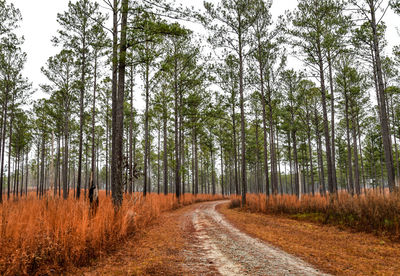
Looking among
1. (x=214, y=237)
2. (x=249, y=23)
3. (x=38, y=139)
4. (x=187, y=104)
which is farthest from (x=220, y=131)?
(x=38, y=139)

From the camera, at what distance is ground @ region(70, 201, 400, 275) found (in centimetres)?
312

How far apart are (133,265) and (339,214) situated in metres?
7.44

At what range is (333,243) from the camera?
4.97 meters

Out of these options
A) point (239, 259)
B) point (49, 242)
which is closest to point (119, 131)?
point (49, 242)

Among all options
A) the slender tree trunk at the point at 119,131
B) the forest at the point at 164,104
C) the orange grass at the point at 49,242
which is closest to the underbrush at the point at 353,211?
the forest at the point at 164,104

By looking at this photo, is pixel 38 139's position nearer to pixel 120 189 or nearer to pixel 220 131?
pixel 220 131

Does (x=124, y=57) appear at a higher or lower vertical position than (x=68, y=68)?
lower

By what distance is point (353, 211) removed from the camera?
7199 mm

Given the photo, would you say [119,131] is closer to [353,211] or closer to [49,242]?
[49,242]

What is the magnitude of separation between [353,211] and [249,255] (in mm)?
5400

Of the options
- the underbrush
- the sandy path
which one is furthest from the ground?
the underbrush

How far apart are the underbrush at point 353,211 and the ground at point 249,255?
0.64m

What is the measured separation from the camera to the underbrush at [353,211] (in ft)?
19.5

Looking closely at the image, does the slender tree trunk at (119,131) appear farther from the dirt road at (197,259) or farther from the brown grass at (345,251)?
the brown grass at (345,251)
